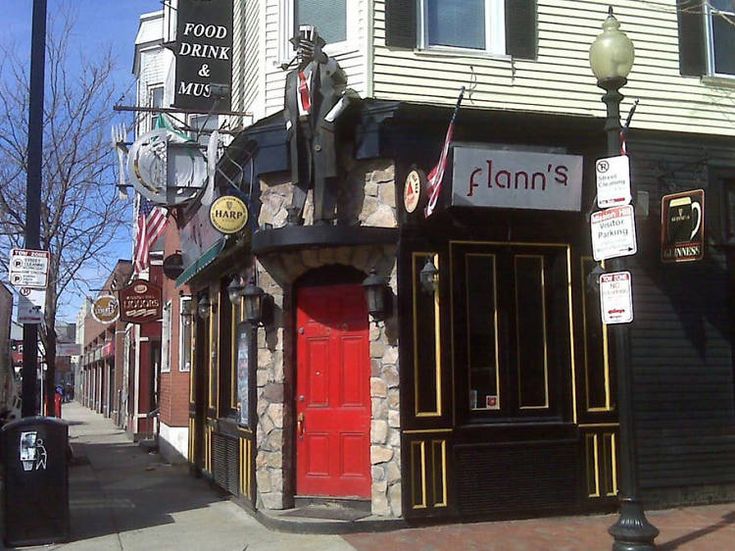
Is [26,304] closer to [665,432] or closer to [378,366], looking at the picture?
[378,366]

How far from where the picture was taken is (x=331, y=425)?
9.78m

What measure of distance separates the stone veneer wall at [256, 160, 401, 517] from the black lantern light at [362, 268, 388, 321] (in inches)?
8.6

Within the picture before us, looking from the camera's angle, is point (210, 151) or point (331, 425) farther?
point (210, 151)

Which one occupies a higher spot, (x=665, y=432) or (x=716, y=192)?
(x=716, y=192)

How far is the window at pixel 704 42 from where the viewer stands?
35.6ft

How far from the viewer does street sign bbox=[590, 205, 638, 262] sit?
24.6 ft

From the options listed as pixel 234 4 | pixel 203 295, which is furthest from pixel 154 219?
pixel 234 4

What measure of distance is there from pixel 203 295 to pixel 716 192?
7.70 meters

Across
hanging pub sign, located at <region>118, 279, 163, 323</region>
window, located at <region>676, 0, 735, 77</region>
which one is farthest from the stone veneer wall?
hanging pub sign, located at <region>118, 279, 163, 323</region>

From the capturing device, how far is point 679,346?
10336mm

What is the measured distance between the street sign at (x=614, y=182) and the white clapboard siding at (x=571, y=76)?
247 cm

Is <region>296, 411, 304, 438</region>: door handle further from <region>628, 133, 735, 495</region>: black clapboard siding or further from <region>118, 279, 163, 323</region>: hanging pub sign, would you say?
<region>118, 279, 163, 323</region>: hanging pub sign

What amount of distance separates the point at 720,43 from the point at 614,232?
5132 mm

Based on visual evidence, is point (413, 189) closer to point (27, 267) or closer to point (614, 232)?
point (614, 232)
